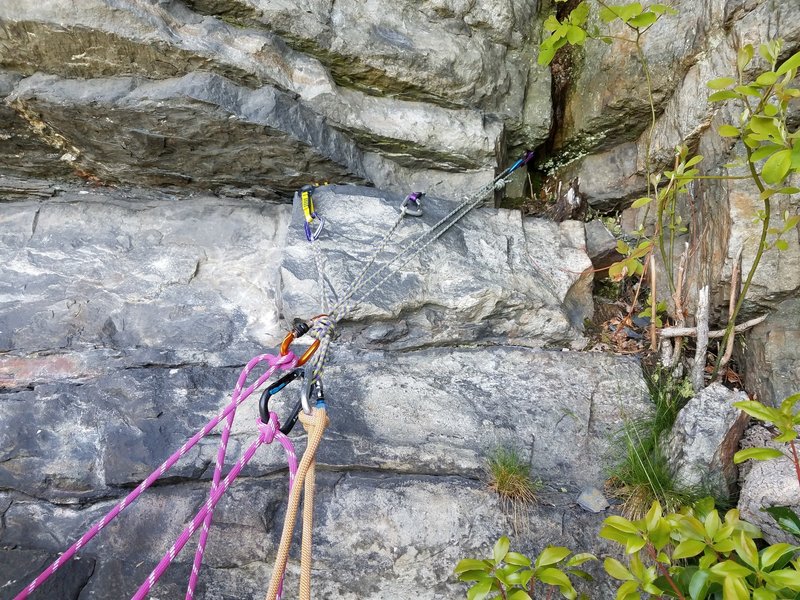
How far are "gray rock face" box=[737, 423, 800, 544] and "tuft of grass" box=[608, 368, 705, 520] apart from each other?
176mm

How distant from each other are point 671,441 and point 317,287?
1790mm

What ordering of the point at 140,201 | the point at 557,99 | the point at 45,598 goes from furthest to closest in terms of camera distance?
the point at 557,99, the point at 140,201, the point at 45,598

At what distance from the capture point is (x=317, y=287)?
283 centimetres

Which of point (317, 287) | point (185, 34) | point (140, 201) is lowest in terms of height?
point (317, 287)

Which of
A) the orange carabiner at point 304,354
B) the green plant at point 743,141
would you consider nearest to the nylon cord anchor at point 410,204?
the green plant at point 743,141

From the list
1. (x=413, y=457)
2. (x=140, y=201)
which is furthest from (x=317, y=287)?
(x=140, y=201)

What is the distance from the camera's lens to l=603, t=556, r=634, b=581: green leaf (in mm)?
1497

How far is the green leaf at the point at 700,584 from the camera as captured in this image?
4.67 ft

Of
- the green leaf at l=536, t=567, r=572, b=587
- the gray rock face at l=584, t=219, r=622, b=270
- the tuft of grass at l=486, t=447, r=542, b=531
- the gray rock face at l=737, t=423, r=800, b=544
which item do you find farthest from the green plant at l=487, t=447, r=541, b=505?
the gray rock face at l=584, t=219, r=622, b=270

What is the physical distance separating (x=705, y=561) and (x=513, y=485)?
2.89 feet

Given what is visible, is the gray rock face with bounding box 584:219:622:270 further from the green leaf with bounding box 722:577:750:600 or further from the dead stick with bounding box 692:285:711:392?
the green leaf with bounding box 722:577:750:600

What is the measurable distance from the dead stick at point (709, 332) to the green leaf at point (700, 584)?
4.88 feet

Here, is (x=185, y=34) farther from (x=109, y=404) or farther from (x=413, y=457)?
(x=413, y=457)

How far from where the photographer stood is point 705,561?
1.44m
